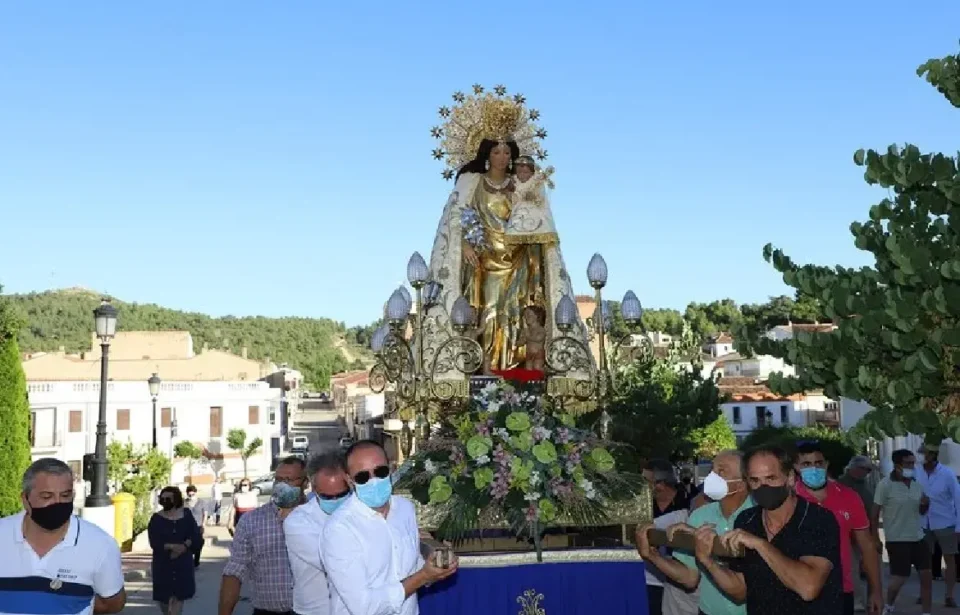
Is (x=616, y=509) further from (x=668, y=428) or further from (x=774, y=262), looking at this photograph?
(x=668, y=428)

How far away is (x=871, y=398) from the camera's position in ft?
23.1

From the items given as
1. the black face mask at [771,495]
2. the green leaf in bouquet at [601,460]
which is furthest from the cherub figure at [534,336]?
the black face mask at [771,495]

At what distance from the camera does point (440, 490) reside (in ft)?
25.3

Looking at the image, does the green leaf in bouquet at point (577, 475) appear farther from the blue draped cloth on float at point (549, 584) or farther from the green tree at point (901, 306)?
the green tree at point (901, 306)

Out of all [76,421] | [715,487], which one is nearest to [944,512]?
[715,487]

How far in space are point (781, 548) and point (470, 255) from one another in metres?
9.01

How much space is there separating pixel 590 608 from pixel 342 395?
9444 cm

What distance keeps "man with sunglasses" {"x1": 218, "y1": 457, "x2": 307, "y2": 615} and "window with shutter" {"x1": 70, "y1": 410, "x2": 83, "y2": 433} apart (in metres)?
46.1

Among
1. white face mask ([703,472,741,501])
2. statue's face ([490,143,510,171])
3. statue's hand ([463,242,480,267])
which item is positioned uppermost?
statue's face ([490,143,510,171])

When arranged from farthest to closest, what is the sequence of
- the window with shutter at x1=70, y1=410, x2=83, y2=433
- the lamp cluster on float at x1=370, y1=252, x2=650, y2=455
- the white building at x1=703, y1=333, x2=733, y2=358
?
the white building at x1=703, y1=333, x2=733, y2=358, the window with shutter at x1=70, y1=410, x2=83, y2=433, the lamp cluster on float at x1=370, y1=252, x2=650, y2=455

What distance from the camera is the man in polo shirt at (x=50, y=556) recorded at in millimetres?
4738

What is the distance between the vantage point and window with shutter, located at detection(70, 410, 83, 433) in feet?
163

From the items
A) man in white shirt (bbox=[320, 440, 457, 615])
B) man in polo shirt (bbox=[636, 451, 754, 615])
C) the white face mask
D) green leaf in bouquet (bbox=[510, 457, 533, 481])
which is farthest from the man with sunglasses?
the white face mask

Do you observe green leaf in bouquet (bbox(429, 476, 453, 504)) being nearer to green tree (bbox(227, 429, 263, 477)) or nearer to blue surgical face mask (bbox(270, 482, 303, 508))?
blue surgical face mask (bbox(270, 482, 303, 508))
